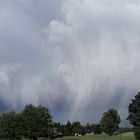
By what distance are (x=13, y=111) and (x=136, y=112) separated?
200 ft

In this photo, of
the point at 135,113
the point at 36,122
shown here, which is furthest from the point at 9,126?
the point at 135,113

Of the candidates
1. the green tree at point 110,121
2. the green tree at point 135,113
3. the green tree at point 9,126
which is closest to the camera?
the green tree at point 135,113

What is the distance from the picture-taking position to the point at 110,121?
181375mm

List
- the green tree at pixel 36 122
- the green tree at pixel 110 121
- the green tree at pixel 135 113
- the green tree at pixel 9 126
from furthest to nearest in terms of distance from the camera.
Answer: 1. the green tree at pixel 110 121
2. the green tree at pixel 9 126
3. the green tree at pixel 36 122
4. the green tree at pixel 135 113

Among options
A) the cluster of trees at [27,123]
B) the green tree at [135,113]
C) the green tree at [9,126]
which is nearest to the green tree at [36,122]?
the cluster of trees at [27,123]

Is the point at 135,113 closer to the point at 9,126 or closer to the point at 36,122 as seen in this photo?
the point at 36,122

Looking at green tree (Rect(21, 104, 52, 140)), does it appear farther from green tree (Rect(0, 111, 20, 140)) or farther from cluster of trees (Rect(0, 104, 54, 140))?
green tree (Rect(0, 111, 20, 140))

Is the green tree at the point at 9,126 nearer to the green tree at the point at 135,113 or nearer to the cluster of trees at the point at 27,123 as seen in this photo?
the cluster of trees at the point at 27,123

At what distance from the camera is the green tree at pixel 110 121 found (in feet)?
597

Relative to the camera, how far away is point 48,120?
167125 mm

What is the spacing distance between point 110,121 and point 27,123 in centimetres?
Result: 3969

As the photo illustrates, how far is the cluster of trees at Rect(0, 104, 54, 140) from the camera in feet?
524

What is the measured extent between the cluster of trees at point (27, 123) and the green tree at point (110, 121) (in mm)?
26861

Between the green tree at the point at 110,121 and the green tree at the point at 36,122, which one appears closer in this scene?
the green tree at the point at 36,122
